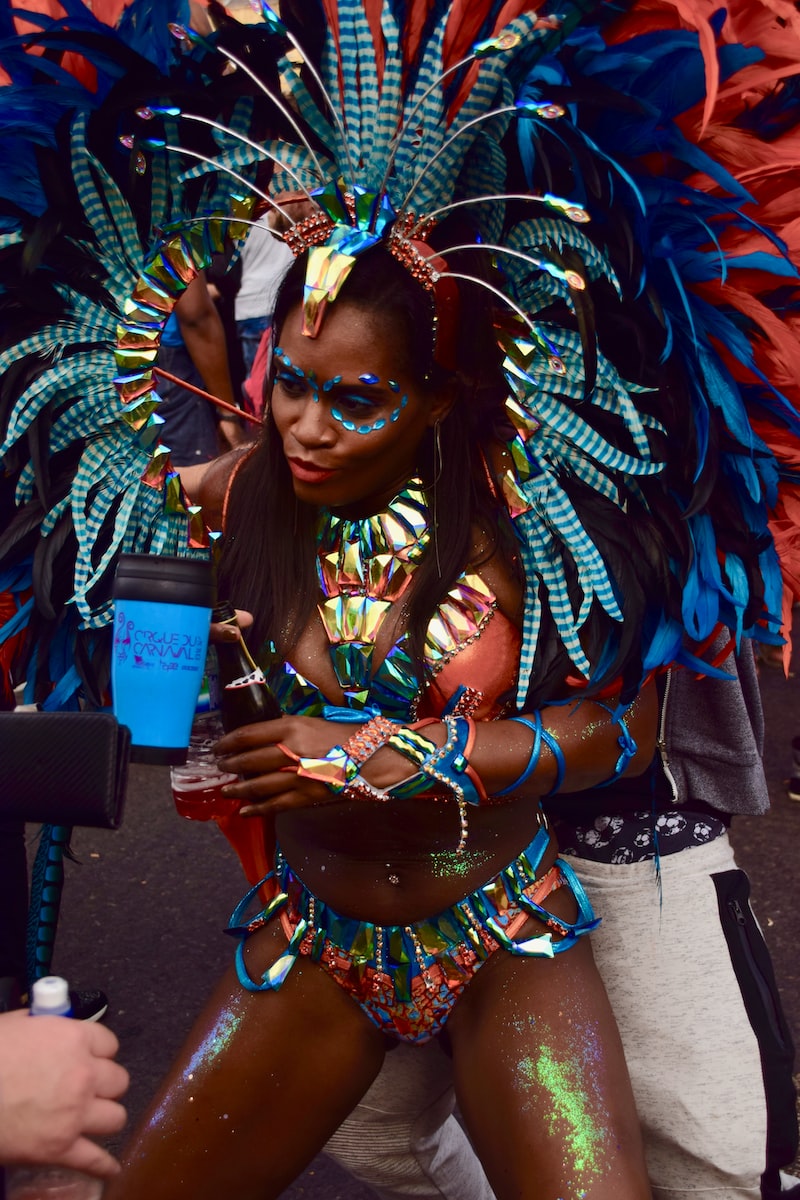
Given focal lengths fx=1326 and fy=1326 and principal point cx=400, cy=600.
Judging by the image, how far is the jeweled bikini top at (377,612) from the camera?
1996 mm

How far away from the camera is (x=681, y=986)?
2.24 m

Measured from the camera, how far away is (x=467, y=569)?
2.04 metres

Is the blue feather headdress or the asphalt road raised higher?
the blue feather headdress

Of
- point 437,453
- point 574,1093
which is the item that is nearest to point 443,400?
point 437,453

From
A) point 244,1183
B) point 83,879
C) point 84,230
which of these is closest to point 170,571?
point 84,230

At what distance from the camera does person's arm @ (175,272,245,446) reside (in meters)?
4.44

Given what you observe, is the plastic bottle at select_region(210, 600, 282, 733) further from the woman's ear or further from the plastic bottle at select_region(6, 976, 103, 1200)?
the plastic bottle at select_region(6, 976, 103, 1200)

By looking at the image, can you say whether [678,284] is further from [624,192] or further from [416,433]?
[416,433]

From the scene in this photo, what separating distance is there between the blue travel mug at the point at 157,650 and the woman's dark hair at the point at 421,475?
1.34ft

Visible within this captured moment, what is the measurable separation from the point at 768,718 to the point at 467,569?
399 centimetres

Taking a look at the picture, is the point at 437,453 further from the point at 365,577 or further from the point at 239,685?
the point at 239,685

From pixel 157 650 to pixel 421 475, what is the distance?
1.97 feet

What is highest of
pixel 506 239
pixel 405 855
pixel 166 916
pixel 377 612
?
pixel 506 239

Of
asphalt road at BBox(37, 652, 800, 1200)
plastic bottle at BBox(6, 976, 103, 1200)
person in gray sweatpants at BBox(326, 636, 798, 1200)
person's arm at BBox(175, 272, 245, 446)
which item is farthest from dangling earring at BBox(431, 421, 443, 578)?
person's arm at BBox(175, 272, 245, 446)
